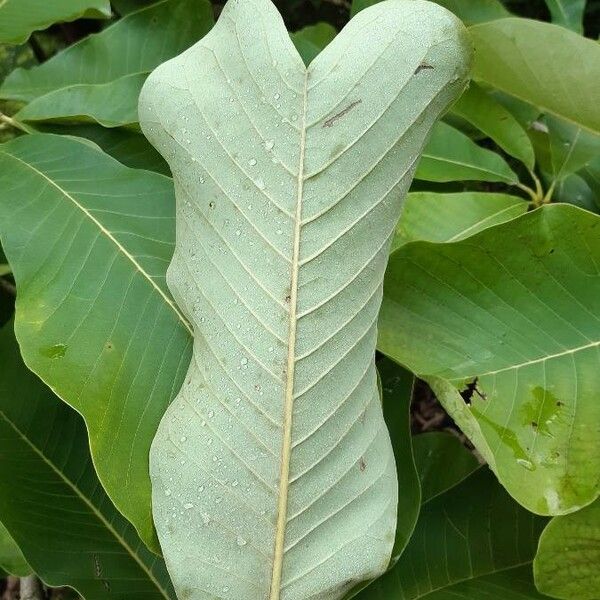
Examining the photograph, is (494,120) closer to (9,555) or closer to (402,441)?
(402,441)

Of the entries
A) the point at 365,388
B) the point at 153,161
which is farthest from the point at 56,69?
the point at 365,388

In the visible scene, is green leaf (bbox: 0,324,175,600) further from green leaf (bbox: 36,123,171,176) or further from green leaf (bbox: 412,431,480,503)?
green leaf (bbox: 412,431,480,503)

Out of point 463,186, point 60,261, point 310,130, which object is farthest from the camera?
point 463,186

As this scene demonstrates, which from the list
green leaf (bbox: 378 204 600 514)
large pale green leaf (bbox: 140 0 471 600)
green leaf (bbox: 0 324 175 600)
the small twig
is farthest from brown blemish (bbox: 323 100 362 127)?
the small twig

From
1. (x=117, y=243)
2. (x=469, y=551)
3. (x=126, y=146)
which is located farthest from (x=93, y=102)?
(x=469, y=551)

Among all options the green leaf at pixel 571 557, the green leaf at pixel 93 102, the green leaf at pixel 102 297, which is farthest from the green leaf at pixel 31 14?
the green leaf at pixel 571 557

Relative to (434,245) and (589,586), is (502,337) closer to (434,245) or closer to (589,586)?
(434,245)

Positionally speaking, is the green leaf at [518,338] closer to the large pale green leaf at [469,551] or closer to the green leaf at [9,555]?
the large pale green leaf at [469,551]
